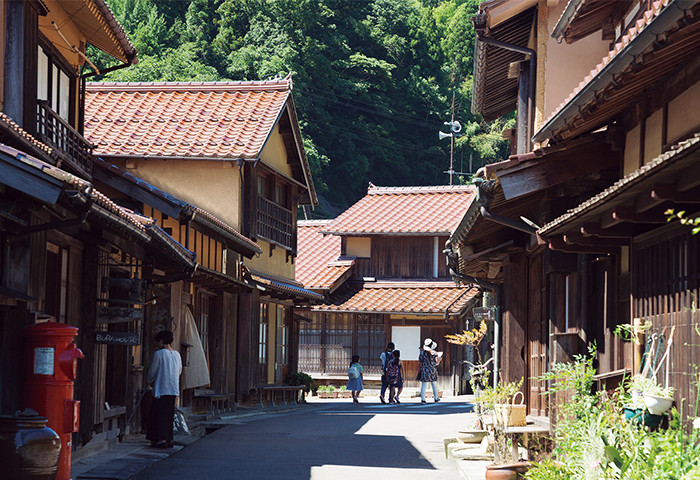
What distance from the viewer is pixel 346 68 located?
181 feet

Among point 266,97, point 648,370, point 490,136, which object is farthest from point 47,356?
point 490,136

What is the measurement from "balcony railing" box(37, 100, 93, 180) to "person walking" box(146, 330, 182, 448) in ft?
9.71

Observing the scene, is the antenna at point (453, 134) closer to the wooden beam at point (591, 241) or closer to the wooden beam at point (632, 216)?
the wooden beam at point (591, 241)

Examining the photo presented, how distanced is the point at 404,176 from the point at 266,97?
32140mm

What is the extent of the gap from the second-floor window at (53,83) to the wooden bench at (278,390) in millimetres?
12492

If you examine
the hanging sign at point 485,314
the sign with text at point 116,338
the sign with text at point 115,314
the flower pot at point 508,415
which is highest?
the hanging sign at point 485,314

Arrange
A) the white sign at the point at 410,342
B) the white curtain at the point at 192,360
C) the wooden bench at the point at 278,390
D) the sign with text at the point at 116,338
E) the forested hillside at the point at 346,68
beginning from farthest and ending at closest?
1. the forested hillside at the point at 346,68
2. the white sign at the point at 410,342
3. the wooden bench at the point at 278,390
4. the white curtain at the point at 192,360
5. the sign with text at the point at 116,338

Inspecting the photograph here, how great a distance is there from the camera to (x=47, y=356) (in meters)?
10.1

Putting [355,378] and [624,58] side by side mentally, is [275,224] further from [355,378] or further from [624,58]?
[624,58]

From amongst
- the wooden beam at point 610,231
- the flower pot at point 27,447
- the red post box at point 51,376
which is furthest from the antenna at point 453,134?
the flower pot at point 27,447

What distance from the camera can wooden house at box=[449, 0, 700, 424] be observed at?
7.60m

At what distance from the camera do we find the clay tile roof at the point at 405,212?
3928 centimetres

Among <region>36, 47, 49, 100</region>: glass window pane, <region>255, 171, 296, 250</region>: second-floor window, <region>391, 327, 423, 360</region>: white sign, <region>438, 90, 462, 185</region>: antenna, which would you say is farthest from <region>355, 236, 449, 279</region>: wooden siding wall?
<region>36, 47, 49, 100</region>: glass window pane

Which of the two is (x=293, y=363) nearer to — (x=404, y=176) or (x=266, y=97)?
(x=266, y=97)
